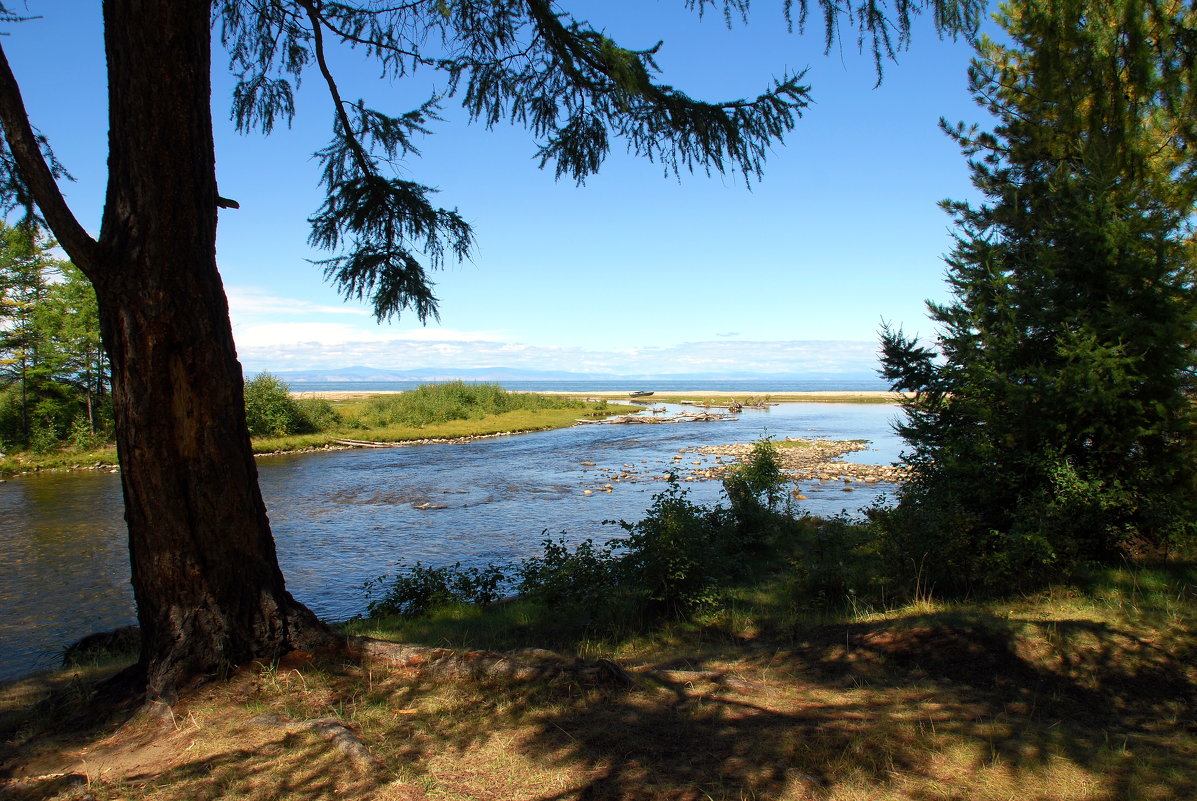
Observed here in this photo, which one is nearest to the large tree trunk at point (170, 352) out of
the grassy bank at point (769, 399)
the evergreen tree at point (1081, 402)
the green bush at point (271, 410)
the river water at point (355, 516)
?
the river water at point (355, 516)

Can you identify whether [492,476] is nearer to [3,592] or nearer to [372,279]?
[3,592]

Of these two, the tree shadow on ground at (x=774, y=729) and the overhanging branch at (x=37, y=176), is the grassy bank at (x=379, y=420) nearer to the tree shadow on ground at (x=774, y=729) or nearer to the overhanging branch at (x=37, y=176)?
the overhanging branch at (x=37, y=176)

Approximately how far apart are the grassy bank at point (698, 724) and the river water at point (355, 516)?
6.46 metres

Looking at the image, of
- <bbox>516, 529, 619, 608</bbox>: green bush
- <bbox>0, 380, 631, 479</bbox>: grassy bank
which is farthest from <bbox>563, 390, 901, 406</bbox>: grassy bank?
<bbox>516, 529, 619, 608</bbox>: green bush

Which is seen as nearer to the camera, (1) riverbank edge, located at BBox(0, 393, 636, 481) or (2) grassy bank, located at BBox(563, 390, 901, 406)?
(1) riverbank edge, located at BBox(0, 393, 636, 481)

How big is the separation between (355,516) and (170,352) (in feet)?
52.1

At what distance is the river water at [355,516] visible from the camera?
11.8 meters

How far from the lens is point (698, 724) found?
13.5 feet

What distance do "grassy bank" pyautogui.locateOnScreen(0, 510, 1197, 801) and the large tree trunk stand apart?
565 mm

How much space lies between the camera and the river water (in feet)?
38.6

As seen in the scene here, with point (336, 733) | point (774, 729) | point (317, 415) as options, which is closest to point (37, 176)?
point (336, 733)

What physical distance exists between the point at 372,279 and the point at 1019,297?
8198 millimetres

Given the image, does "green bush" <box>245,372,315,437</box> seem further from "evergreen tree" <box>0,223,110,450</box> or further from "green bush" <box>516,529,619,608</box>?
"green bush" <box>516,529,619,608</box>

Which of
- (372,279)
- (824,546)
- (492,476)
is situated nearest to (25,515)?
(492,476)
